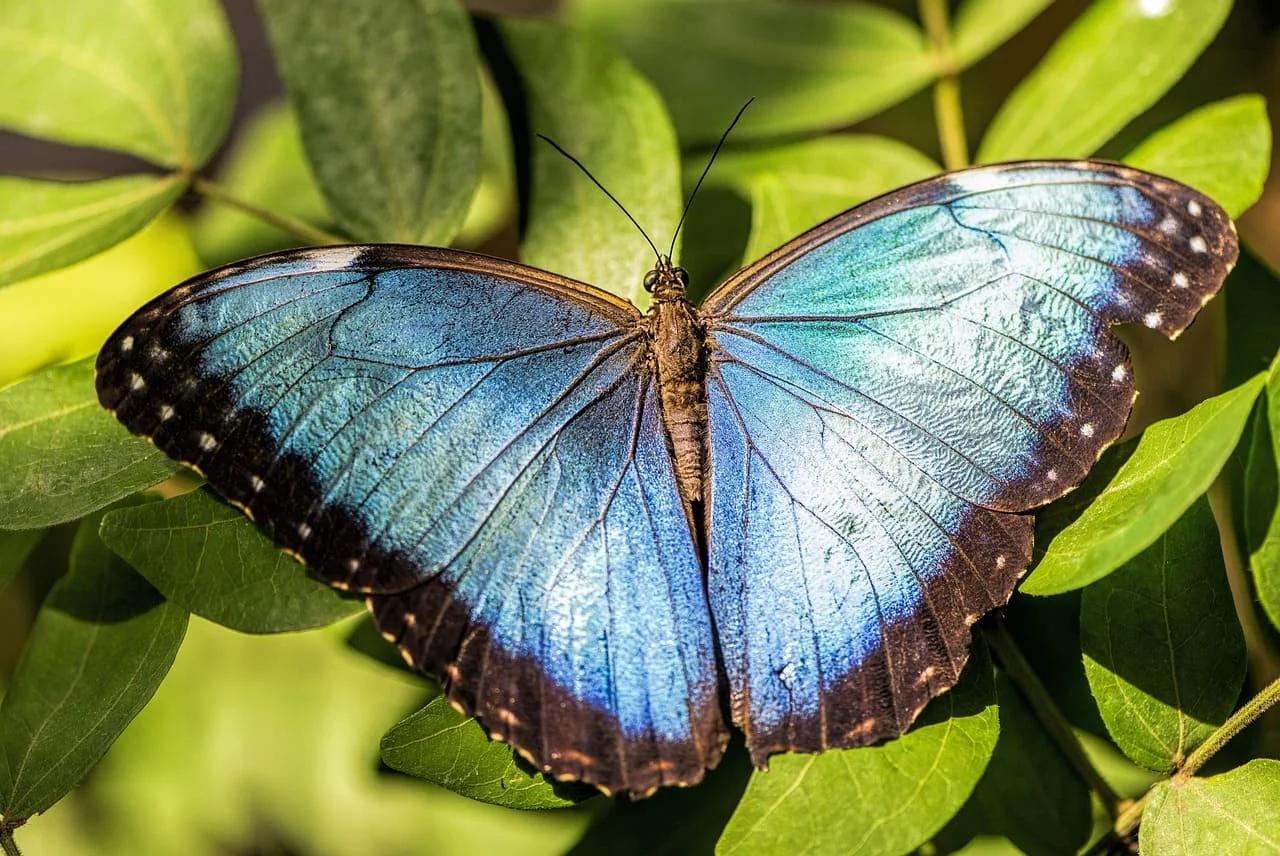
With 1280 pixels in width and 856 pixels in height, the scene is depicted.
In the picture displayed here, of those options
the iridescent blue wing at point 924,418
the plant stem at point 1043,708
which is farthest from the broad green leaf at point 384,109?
the plant stem at point 1043,708

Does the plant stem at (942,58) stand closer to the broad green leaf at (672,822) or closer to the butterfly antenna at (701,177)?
the butterfly antenna at (701,177)

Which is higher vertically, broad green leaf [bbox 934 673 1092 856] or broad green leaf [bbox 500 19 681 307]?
broad green leaf [bbox 500 19 681 307]

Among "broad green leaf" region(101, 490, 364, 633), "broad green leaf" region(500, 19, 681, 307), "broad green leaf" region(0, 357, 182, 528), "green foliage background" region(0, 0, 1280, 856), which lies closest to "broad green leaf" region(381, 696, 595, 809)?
"green foliage background" region(0, 0, 1280, 856)

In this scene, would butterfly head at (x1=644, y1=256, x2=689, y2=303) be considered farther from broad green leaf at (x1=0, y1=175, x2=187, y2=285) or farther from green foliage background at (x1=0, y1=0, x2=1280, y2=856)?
broad green leaf at (x1=0, y1=175, x2=187, y2=285)

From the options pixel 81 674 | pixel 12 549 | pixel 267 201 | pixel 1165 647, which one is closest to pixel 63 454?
pixel 12 549

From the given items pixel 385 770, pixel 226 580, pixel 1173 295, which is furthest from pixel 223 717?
pixel 1173 295

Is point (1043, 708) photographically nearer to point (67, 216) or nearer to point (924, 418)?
point (924, 418)
